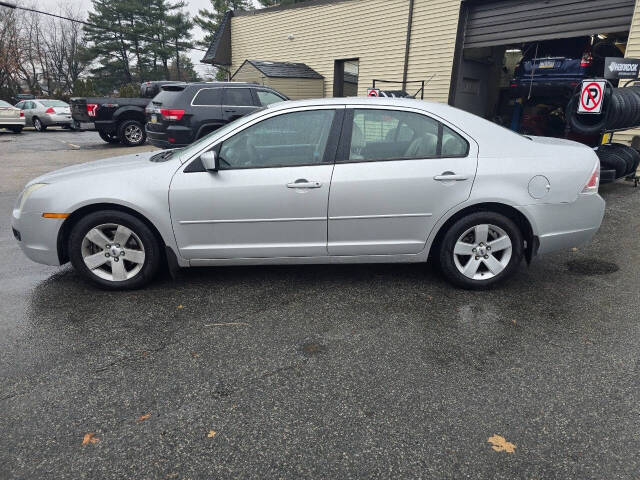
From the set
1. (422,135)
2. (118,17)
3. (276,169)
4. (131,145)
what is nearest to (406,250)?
(422,135)

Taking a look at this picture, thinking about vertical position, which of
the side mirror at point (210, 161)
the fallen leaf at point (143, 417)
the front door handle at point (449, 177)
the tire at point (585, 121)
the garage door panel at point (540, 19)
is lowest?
the fallen leaf at point (143, 417)

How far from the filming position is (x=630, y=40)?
29.5 feet

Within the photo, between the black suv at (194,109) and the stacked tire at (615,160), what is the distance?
6408 millimetres

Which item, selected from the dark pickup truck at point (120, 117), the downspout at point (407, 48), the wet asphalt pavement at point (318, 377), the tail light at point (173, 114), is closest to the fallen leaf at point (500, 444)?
the wet asphalt pavement at point (318, 377)

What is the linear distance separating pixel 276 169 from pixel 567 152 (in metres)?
2.43

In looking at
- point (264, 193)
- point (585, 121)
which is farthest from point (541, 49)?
point (264, 193)

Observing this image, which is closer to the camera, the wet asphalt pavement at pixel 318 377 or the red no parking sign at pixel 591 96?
the wet asphalt pavement at pixel 318 377

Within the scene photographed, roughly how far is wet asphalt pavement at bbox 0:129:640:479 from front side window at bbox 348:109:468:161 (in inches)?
45.6

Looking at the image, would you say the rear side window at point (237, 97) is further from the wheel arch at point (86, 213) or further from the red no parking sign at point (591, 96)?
the wheel arch at point (86, 213)

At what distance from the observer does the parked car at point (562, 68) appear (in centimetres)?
1041

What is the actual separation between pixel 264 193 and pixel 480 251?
1858mm

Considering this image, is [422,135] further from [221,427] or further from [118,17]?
[118,17]

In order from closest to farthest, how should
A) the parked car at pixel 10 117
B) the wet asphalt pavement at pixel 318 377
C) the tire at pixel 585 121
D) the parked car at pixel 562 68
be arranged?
Result: the wet asphalt pavement at pixel 318 377 < the tire at pixel 585 121 < the parked car at pixel 562 68 < the parked car at pixel 10 117

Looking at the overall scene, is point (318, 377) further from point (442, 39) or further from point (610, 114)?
point (442, 39)
